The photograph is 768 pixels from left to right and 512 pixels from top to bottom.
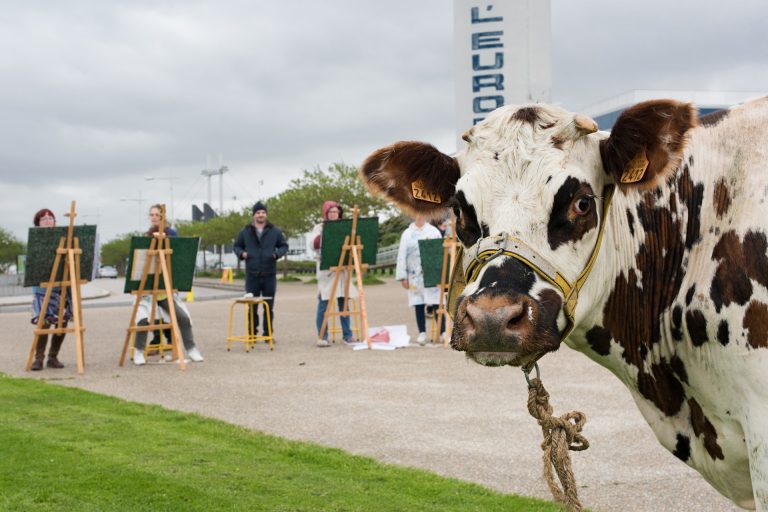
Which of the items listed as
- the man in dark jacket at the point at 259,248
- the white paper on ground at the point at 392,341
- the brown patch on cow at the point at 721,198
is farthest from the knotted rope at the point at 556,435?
the man in dark jacket at the point at 259,248

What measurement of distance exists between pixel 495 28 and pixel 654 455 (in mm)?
14730

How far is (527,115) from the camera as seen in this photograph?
3119 millimetres

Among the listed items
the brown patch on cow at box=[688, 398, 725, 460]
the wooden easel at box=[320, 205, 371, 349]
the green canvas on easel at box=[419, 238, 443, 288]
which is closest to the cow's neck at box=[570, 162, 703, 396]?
the brown patch on cow at box=[688, 398, 725, 460]

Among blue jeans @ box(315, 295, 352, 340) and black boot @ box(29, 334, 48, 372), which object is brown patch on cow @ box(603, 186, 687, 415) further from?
blue jeans @ box(315, 295, 352, 340)

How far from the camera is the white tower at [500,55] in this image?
19.7 metres

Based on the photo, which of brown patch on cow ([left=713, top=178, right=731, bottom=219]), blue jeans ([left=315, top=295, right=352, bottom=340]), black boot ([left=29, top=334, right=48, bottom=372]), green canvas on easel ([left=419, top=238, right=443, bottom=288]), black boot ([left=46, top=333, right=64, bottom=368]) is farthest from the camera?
blue jeans ([left=315, top=295, right=352, bottom=340])

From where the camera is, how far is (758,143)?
3.24 m

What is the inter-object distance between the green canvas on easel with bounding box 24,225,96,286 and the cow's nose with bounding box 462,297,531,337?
9903 mm

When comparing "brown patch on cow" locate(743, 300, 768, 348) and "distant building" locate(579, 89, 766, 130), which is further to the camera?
"distant building" locate(579, 89, 766, 130)

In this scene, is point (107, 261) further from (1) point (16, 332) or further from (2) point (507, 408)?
(2) point (507, 408)

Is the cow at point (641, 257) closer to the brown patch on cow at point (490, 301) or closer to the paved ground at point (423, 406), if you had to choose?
the brown patch on cow at point (490, 301)

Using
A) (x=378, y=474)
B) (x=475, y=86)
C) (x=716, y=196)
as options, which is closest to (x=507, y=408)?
(x=378, y=474)

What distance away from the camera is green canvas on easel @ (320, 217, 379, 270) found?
46.3 ft

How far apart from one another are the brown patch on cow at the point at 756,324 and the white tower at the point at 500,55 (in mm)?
16947
